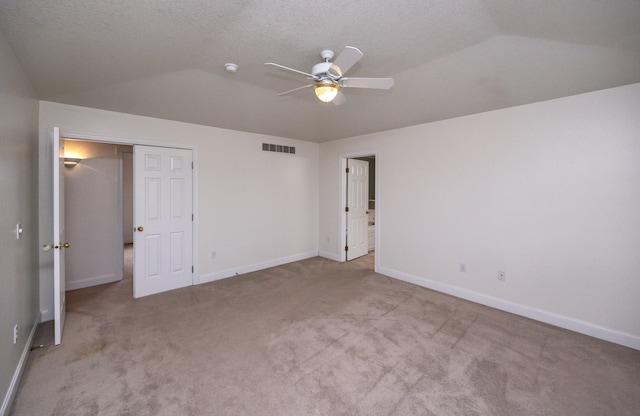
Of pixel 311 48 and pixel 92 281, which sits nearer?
pixel 311 48

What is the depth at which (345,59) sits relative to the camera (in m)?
1.83

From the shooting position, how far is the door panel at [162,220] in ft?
12.0

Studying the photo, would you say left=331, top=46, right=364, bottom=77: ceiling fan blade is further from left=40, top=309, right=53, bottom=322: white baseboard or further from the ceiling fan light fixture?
left=40, top=309, right=53, bottom=322: white baseboard

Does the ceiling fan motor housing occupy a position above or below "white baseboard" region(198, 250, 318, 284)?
above

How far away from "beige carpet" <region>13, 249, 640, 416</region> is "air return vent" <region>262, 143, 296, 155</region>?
274cm

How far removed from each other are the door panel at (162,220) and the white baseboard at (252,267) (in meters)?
0.25

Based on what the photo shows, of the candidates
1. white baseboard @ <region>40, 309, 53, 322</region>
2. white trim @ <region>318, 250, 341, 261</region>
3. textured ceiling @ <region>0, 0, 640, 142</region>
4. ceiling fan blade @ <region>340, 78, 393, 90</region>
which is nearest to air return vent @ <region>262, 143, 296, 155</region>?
textured ceiling @ <region>0, 0, 640, 142</region>

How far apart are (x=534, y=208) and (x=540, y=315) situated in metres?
1.25

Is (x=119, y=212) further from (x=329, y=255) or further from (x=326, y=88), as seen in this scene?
(x=326, y=88)

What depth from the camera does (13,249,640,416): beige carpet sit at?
186 centimetres

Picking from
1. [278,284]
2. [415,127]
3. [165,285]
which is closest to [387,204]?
[415,127]

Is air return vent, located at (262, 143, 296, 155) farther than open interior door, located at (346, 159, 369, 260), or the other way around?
open interior door, located at (346, 159, 369, 260)

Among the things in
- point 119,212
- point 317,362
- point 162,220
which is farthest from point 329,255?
point 119,212

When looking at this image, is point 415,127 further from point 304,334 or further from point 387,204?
point 304,334
